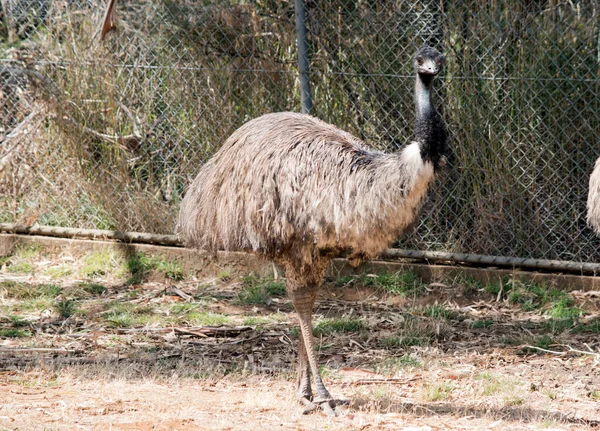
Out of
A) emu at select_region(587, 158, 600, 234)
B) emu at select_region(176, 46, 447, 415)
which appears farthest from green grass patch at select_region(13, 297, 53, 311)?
emu at select_region(587, 158, 600, 234)

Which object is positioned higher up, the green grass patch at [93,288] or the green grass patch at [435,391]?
the green grass patch at [93,288]

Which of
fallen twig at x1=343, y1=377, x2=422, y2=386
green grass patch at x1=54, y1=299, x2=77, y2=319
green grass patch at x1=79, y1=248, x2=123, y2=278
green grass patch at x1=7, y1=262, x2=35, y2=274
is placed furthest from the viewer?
green grass patch at x1=7, y1=262, x2=35, y2=274

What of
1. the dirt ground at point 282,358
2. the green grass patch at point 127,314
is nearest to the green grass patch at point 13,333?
the dirt ground at point 282,358

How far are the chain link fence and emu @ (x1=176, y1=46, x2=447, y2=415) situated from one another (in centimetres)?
223

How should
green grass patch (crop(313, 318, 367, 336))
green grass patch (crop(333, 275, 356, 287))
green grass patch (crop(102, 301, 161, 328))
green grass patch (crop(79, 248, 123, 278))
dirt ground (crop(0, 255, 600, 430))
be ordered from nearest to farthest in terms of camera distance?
dirt ground (crop(0, 255, 600, 430)) < green grass patch (crop(313, 318, 367, 336)) < green grass patch (crop(102, 301, 161, 328)) < green grass patch (crop(333, 275, 356, 287)) < green grass patch (crop(79, 248, 123, 278))

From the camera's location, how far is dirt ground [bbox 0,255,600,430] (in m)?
4.70

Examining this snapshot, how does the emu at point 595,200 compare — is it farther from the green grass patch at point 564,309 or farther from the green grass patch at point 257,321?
the green grass patch at point 257,321

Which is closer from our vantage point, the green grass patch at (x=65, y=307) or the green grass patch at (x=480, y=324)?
the green grass patch at (x=480, y=324)

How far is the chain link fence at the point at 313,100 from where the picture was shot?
22.5ft

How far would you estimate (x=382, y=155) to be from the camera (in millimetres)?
4719

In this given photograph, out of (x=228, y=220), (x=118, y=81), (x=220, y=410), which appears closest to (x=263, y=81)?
(x=118, y=81)

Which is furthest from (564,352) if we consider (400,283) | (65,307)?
(65,307)

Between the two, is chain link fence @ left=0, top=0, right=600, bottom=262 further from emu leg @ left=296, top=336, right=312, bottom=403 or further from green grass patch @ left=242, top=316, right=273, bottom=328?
emu leg @ left=296, top=336, right=312, bottom=403

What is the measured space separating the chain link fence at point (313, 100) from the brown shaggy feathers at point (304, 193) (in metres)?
2.24
